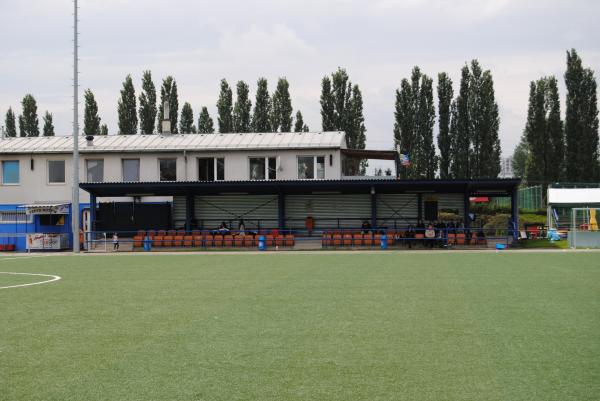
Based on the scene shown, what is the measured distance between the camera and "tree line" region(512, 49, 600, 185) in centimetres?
5819

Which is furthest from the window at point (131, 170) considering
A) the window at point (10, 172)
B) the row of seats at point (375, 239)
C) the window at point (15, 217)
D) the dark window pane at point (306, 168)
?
the row of seats at point (375, 239)

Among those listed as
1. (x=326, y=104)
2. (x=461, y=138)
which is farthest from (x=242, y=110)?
(x=461, y=138)

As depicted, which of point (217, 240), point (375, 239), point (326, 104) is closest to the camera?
point (375, 239)

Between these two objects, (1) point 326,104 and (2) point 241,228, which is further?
(1) point 326,104

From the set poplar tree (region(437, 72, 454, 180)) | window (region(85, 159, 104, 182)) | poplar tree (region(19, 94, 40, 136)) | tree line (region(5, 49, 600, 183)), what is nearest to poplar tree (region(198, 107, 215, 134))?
tree line (region(5, 49, 600, 183))

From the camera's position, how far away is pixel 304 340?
8922 millimetres

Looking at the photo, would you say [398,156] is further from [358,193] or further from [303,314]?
[303,314]

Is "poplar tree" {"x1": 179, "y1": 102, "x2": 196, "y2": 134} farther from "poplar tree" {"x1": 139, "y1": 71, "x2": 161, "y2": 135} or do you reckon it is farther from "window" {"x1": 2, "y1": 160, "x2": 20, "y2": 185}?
"window" {"x1": 2, "y1": 160, "x2": 20, "y2": 185}

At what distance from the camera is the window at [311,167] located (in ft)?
131

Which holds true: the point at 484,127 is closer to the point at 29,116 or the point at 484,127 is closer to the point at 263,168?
the point at 263,168

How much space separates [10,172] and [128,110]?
24.1 m

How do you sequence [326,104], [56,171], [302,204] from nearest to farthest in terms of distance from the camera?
[302,204] → [56,171] → [326,104]

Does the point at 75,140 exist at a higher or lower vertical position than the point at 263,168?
higher

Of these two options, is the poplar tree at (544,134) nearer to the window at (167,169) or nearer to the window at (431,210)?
the window at (431,210)
